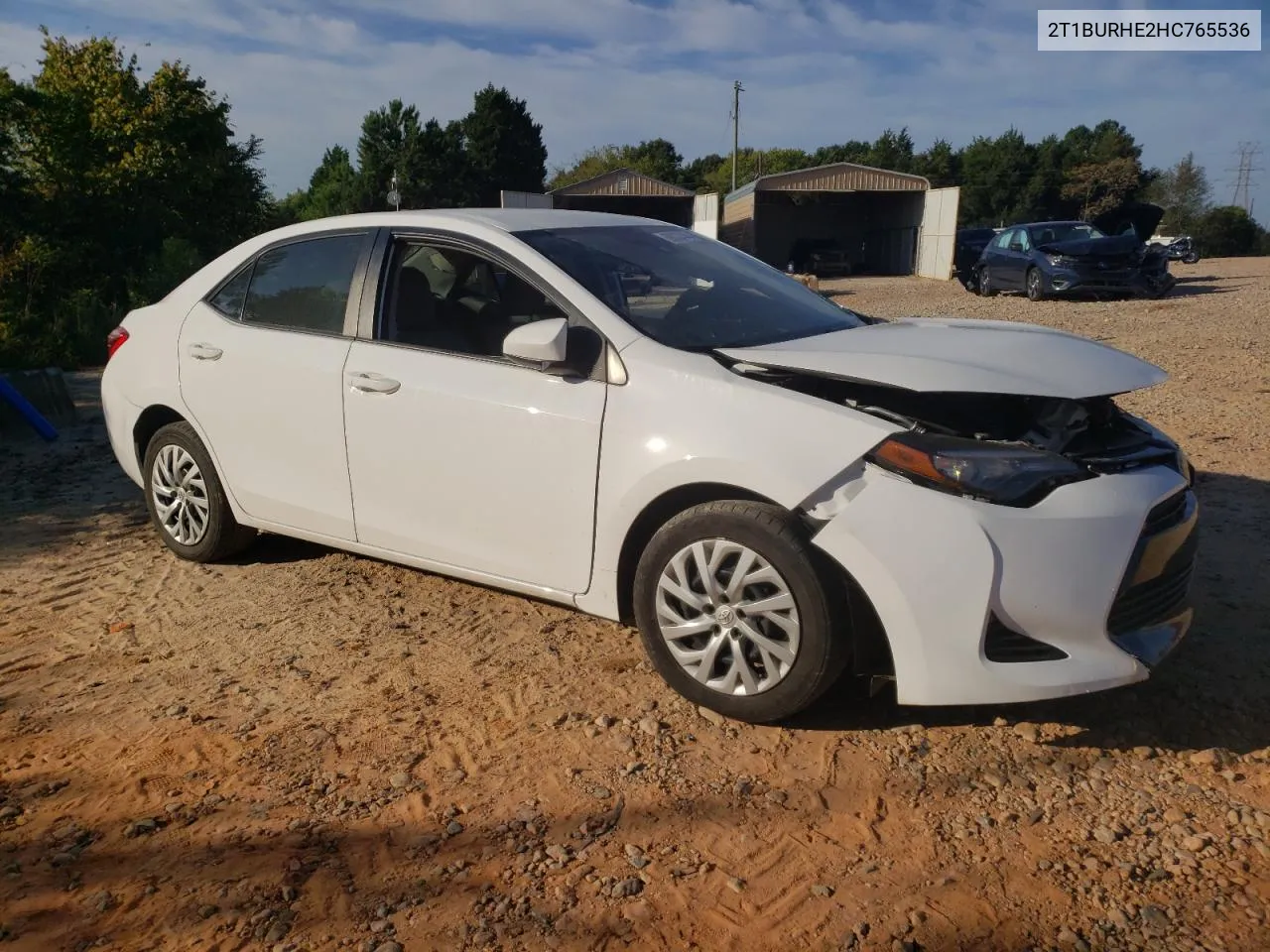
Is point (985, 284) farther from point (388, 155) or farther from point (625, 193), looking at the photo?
point (388, 155)

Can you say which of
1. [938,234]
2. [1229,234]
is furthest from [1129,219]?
[1229,234]

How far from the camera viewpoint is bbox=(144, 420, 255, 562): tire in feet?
16.9

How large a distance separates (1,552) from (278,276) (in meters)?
2.45

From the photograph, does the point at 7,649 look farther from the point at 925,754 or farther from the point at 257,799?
the point at 925,754

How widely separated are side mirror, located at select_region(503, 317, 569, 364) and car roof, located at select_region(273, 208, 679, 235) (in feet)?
2.40

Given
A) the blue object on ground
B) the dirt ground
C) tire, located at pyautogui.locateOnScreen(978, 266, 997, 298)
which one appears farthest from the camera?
tire, located at pyautogui.locateOnScreen(978, 266, 997, 298)

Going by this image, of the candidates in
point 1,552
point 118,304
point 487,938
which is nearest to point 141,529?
point 1,552

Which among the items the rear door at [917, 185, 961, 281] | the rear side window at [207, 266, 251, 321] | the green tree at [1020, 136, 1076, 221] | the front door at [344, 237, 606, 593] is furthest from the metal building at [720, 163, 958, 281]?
the front door at [344, 237, 606, 593]

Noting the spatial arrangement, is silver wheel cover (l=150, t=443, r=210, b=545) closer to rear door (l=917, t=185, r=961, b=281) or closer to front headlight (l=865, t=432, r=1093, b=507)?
front headlight (l=865, t=432, r=1093, b=507)

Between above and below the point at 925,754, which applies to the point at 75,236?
above

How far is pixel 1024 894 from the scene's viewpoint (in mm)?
2674

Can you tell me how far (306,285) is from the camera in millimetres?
4824

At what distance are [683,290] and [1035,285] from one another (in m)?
17.8

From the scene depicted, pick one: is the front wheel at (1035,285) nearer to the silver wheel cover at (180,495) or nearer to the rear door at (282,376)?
the rear door at (282,376)
